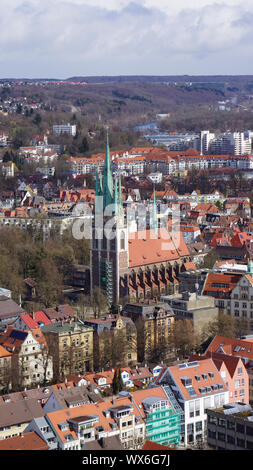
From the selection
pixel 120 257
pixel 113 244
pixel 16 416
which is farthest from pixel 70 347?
pixel 120 257

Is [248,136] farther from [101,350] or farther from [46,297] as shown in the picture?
[101,350]

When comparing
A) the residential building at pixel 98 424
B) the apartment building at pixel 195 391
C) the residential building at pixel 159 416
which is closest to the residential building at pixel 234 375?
the apartment building at pixel 195 391

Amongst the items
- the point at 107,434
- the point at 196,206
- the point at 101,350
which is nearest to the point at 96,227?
the point at 101,350

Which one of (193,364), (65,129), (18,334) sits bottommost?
(18,334)

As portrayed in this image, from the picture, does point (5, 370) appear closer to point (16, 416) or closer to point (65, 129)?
point (16, 416)

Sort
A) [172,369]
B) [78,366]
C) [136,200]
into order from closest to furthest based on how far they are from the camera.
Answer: [172,369]
[78,366]
[136,200]

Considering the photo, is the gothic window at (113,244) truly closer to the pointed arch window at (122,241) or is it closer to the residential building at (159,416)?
the pointed arch window at (122,241)

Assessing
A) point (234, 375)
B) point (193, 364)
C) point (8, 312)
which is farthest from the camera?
point (8, 312)
